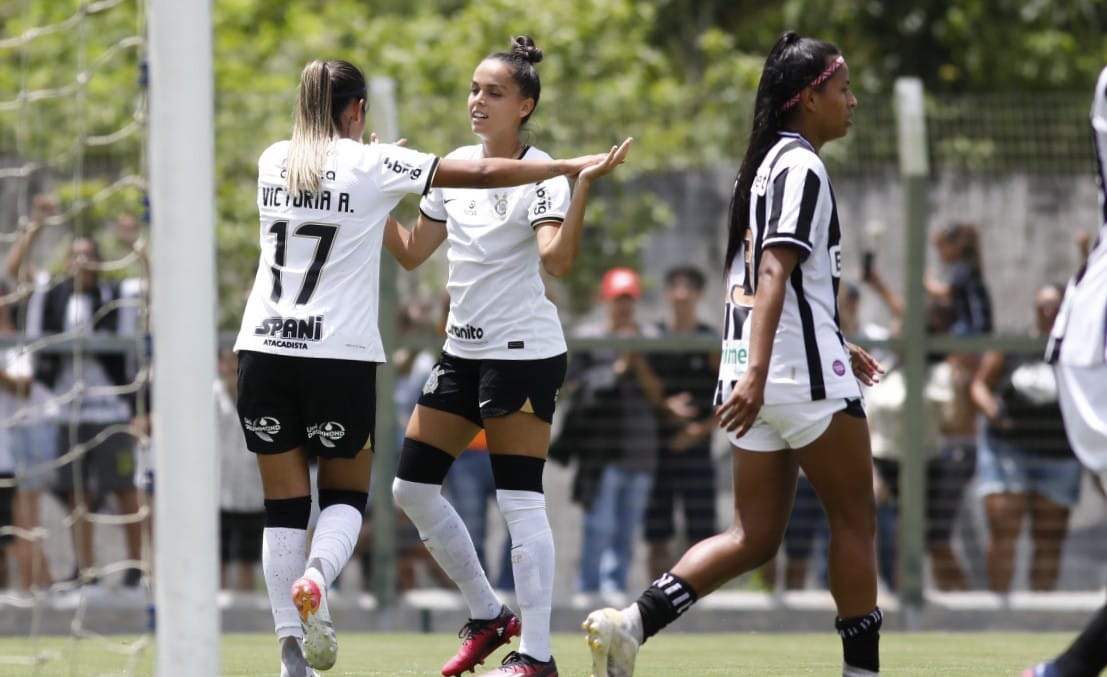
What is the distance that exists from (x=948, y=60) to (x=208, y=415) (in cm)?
1617

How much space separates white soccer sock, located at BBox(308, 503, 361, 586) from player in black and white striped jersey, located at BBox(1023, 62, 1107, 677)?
2.28m

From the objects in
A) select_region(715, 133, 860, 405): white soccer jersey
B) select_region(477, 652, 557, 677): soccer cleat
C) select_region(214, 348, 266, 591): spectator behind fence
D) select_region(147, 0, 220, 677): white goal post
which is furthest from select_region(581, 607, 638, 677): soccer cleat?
select_region(214, 348, 266, 591): spectator behind fence

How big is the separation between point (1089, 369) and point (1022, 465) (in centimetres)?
679

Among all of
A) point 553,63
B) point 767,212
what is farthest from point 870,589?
point 553,63

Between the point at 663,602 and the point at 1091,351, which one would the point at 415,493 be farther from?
the point at 1091,351

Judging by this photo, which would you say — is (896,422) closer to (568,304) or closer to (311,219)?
(568,304)

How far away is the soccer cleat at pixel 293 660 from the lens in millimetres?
5465

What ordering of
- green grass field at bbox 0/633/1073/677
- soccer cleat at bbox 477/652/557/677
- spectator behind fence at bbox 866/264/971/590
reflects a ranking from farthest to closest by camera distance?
spectator behind fence at bbox 866/264/971/590
green grass field at bbox 0/633/1073/677
soccer cleat at bbox 477/652/557/677

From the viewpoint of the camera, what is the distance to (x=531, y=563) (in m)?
5.91

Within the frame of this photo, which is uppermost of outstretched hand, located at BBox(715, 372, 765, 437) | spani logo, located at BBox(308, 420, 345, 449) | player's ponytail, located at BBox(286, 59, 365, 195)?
player's ponytail, located at BBox(286, 59, 365, 195)

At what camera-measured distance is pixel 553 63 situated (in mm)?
16234

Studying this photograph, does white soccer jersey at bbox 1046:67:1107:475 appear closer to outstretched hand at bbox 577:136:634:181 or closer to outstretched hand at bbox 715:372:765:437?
outstretched hand at bbox 715:372:765:437

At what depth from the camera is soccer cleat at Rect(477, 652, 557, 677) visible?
573cm

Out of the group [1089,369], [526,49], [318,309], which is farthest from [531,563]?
[1089,369]
